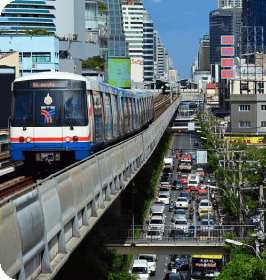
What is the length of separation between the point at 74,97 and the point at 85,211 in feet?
16.4

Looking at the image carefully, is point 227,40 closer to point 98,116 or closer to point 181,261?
point 181,261

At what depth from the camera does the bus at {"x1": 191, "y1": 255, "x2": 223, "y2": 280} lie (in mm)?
32875

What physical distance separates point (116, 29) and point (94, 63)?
246 feet

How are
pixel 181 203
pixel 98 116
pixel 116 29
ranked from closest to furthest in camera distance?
1. pixel 98 116
2. pixel 181 203
3. pixel 116 29

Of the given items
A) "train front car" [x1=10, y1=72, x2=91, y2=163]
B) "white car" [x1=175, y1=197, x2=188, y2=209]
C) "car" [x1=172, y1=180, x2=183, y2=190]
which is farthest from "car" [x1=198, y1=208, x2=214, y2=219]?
"train front car" [x1=10, y1=72, x2=91, y2=163]

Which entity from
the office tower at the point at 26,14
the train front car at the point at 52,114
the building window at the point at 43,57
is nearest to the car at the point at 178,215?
the train front car at the point at 52,114

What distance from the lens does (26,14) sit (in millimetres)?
98812

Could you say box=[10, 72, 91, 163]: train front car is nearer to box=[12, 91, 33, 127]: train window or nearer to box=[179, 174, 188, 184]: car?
box=[12, 91, 33, 127]: train window

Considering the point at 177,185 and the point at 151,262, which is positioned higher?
the point at 177,185

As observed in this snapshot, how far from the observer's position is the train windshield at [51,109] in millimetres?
17062

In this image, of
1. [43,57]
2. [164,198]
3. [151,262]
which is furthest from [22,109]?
[43,57]

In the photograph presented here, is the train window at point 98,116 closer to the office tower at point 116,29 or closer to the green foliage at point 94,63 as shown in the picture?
the green foliage at point 94,63

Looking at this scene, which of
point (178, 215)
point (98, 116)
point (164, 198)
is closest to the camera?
point (98, 116)

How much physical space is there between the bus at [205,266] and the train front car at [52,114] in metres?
17.4
